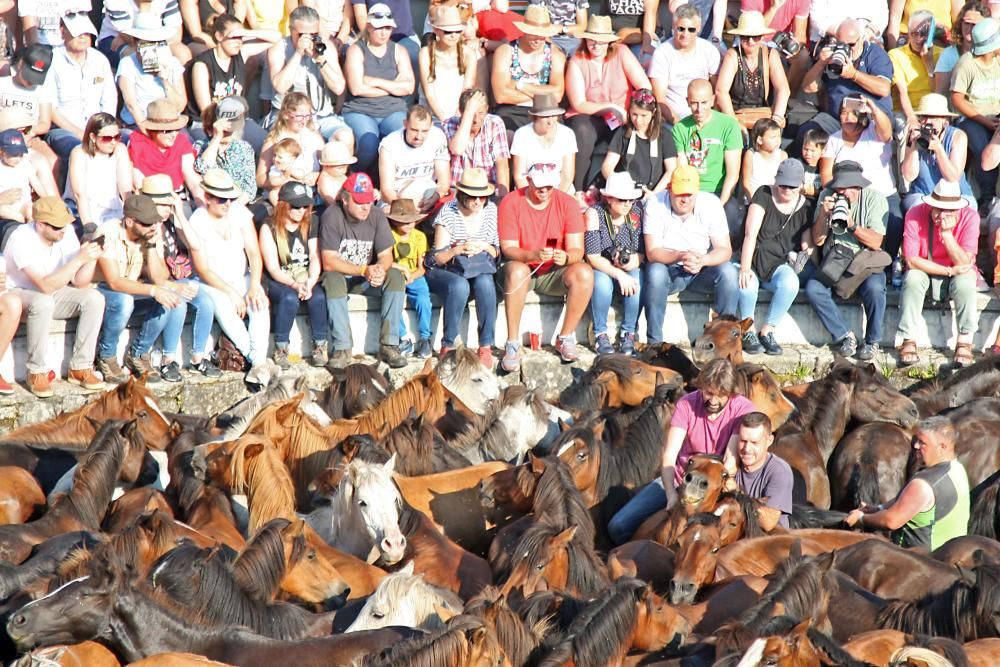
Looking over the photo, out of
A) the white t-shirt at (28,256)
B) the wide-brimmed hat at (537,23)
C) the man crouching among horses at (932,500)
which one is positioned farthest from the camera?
the wide-brimmed hat at (537,23)

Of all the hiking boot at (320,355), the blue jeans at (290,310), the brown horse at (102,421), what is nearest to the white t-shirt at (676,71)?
the blue jeans at (290,310)

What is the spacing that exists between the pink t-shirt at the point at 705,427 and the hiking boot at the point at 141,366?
4.45m

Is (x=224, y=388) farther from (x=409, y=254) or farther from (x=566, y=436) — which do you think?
(x=566, y=436)

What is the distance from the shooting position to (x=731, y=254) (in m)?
13.5

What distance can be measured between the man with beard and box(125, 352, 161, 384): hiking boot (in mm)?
4140

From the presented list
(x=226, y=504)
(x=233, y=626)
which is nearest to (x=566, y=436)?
(x=226, y=504)

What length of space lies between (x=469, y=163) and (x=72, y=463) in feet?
15.4

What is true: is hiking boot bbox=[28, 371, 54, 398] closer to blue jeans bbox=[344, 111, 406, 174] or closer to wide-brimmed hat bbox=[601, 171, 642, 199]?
blue jeans bbox=[344, 111, 406, 174]

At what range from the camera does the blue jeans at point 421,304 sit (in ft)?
42.3

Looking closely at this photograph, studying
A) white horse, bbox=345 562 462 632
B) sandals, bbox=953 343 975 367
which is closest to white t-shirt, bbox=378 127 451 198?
sandals, bbox=953 343 975 367

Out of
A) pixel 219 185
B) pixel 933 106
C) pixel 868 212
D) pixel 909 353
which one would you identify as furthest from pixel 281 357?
pixel 933 106

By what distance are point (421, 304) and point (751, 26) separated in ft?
13.9

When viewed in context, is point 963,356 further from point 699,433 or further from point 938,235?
point 699,433

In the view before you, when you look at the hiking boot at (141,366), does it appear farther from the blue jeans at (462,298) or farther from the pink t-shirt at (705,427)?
the pink t-shirt at (705,427)
